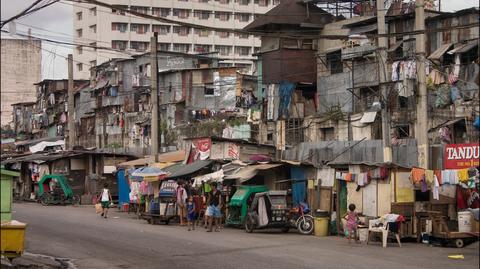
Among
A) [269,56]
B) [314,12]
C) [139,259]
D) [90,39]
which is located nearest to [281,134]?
[269,56]

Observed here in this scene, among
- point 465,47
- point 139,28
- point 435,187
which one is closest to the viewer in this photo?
point 435,187

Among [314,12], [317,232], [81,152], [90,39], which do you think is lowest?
[317,232]

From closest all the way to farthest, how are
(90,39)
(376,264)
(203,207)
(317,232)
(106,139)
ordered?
(376,264) → (317,232) → (203,207) → (106,139) → (90,39)

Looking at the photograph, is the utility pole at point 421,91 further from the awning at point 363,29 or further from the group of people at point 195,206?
the awning at point 363,29

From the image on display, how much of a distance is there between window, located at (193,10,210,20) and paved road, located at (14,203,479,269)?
250ft

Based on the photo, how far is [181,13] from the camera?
98.0m

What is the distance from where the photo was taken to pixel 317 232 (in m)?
24.3

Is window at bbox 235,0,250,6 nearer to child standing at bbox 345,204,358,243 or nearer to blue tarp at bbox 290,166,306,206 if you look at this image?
blue tarp at bbox 290,166,306,206

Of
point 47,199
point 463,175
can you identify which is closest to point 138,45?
point 47,199

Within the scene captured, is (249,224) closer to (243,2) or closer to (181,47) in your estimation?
(181,47)

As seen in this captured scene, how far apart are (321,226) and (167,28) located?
254ft

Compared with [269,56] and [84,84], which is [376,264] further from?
[84,84]

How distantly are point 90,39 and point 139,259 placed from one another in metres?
79.9

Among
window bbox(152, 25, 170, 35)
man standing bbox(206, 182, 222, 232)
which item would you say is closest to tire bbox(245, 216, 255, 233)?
man standing bbox(206, 182, 222, 232)
